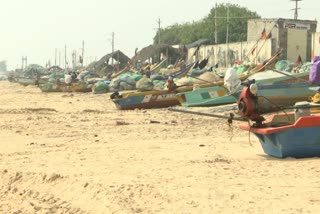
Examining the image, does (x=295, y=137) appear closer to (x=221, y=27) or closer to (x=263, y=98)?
(x=263, y=98)

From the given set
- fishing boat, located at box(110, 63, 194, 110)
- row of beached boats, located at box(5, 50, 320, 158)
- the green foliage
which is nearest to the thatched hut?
the green foliage

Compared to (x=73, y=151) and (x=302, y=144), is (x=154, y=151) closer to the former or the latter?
(x=73, y=151)

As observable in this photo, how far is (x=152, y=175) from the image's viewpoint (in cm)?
725

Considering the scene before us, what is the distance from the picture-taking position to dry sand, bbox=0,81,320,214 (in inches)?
229

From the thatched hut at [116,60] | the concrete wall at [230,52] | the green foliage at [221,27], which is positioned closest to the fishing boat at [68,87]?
the concrete wall at [230,52]

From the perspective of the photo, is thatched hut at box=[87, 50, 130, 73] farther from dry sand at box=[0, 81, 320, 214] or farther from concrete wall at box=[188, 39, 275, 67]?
dry sand at box=[0, 81, 320, 214]

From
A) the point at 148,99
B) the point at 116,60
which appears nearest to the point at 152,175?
the point at 148,99

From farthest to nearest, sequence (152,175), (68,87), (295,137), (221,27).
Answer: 1. (221,27)
2. (68,87)
3. (295,137)
4. (152,175)

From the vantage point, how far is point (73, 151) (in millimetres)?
10117

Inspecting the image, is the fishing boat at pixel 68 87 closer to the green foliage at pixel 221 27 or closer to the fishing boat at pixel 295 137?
the green foliage at pixel 221 27

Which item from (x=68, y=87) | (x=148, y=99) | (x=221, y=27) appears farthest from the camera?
(x=221, y=27)

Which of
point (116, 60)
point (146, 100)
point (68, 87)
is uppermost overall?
point (116, 60)

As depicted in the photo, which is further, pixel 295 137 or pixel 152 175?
pixel 295 137

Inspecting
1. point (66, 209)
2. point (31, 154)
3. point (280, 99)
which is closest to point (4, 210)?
point (66, 209)
